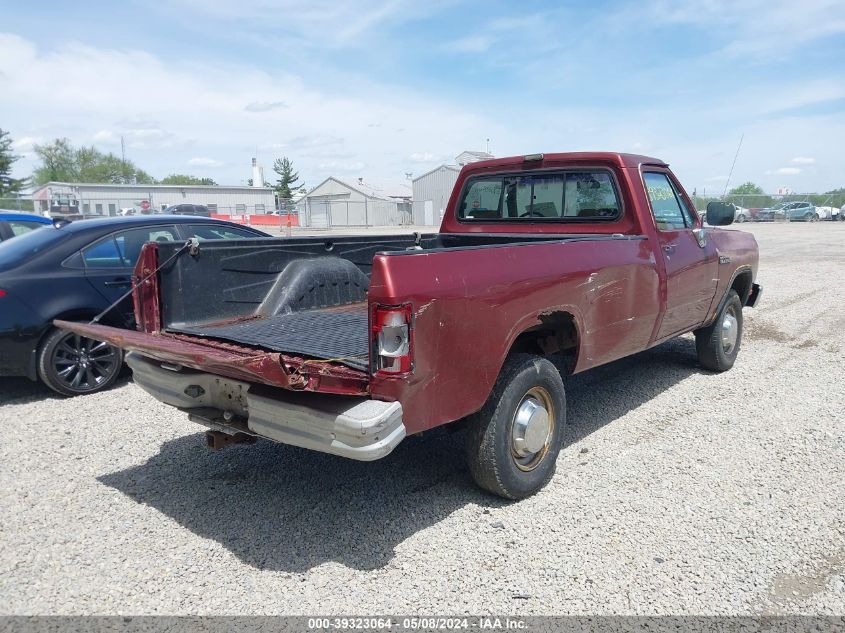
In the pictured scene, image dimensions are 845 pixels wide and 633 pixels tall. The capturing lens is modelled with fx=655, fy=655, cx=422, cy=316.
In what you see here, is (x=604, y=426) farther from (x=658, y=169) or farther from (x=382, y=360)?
(x=382, y=360)

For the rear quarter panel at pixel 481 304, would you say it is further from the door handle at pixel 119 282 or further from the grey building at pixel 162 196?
the grey building at pixel 162 196

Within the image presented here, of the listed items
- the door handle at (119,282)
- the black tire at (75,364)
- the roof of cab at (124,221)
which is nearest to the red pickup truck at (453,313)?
the black tire at (75,364)

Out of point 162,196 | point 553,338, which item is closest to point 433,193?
point 162,196

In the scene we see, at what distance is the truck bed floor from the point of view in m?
3.30

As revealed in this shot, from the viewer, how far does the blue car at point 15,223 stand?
8164 mm

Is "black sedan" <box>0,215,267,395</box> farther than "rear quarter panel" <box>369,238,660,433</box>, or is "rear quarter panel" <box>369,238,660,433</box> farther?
"black sedan" <box>0,215,267,395</box>

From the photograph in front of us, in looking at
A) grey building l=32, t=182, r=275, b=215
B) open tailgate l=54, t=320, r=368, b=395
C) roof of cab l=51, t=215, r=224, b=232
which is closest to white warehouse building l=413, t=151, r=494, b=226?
grey building l=32, t=182, r=275, b=215

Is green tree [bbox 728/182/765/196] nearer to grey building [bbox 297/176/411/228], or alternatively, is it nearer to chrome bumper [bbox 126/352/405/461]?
grey building [bbox 297/176/411/228]

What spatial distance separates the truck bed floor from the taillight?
0.14 metres

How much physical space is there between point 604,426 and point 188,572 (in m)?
3.23

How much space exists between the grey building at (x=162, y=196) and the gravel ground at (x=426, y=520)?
146ft

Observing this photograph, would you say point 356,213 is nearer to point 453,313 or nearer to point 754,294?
point 754,294

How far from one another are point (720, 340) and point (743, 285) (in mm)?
985

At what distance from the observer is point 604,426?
5098mm
